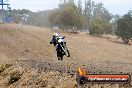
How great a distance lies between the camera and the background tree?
79312 mm

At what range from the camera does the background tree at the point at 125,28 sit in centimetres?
7931

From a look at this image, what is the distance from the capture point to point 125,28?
80.2m

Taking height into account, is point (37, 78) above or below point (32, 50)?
above

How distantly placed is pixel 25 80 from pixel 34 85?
1.37 meters

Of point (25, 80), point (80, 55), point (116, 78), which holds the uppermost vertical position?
point (116, 78)

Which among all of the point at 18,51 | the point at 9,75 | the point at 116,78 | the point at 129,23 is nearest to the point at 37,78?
the point at 9,75

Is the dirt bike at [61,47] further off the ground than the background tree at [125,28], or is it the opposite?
the dirt bike at [61,47]

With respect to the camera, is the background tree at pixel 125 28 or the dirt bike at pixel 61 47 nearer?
the dirt bike at pixel 61 47

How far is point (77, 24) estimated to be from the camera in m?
96.2

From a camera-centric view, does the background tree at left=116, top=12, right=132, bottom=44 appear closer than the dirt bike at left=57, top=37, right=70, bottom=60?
No

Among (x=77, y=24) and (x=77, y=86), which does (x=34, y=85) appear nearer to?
(x=77, y=86)

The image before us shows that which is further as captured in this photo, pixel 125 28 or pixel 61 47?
pixel 125 28

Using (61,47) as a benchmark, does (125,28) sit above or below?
below

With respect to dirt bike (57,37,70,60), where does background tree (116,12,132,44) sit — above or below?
below
